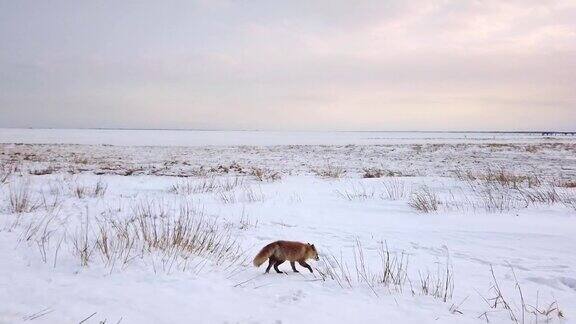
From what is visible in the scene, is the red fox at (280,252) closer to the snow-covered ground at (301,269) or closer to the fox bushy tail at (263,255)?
the fox bushy tail at (263,255)

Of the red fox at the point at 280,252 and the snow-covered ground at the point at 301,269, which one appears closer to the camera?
the snow-covered ground at the point at 301,269

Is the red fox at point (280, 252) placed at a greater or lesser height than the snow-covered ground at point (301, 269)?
greater

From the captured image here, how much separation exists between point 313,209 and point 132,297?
19.1 feet

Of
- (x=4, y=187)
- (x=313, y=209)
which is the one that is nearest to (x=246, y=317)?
(x=313, y=209)

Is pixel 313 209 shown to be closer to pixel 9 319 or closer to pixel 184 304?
pixel 184 304

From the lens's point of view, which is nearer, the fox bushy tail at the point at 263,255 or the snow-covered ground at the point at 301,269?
the snow-covered ground at the point at 301,269

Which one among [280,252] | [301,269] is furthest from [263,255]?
[301,269]

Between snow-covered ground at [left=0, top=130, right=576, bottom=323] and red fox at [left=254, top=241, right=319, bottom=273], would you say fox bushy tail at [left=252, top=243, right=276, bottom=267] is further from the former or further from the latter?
snow-covered ground at [left=0, top=130, right=576, bottom=323]

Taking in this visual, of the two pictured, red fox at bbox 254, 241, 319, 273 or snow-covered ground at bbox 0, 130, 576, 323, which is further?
red fox at bbox 254, 241, 319, 273

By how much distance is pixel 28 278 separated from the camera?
10.9ft

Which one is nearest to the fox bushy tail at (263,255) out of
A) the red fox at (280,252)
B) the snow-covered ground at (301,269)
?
the red fox at (280,252)

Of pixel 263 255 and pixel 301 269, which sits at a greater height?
pixel 263 255

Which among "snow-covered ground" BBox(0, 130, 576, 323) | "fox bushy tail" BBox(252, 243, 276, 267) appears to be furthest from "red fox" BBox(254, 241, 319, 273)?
"snow-covered ground" BBox(0, 130, 576, 323)

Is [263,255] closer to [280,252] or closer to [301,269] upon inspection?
[280,252]
